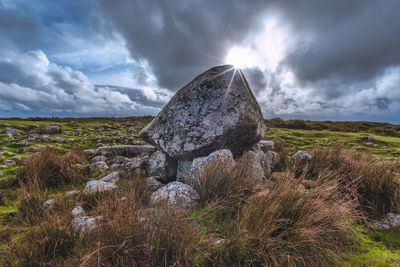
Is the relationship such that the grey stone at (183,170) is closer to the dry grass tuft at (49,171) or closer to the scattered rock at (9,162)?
the dry grass tuft at (49,171)

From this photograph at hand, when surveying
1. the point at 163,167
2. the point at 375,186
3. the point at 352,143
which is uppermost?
the point at 375,186

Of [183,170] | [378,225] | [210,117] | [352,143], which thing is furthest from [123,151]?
[352,143]

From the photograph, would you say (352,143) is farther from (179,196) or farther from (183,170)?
(179,196)

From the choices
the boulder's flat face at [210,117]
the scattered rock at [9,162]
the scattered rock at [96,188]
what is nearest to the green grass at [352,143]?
the boulder's flat face at [210,117]

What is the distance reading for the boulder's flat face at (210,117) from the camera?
17.0 feet

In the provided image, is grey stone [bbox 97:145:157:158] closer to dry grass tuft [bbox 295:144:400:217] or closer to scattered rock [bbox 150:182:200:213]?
scattered rock [bbox 150:182:200:213]

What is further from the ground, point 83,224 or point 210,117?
point 210,117

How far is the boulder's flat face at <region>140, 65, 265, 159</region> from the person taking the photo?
519cm

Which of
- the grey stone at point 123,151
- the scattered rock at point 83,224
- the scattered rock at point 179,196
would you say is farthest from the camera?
the grey stone at point 123,151

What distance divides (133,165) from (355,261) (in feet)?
19.8

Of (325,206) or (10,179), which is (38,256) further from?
(10,179)

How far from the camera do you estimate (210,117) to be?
5.21 metres

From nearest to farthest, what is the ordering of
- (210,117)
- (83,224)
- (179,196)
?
(83,224)
(179,196)
(210,117)

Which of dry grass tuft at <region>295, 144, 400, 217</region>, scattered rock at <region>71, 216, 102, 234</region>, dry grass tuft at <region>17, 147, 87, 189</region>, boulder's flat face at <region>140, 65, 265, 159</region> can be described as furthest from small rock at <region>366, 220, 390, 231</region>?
dry grass tuft at <region>17, 147, 87, 189</region>
